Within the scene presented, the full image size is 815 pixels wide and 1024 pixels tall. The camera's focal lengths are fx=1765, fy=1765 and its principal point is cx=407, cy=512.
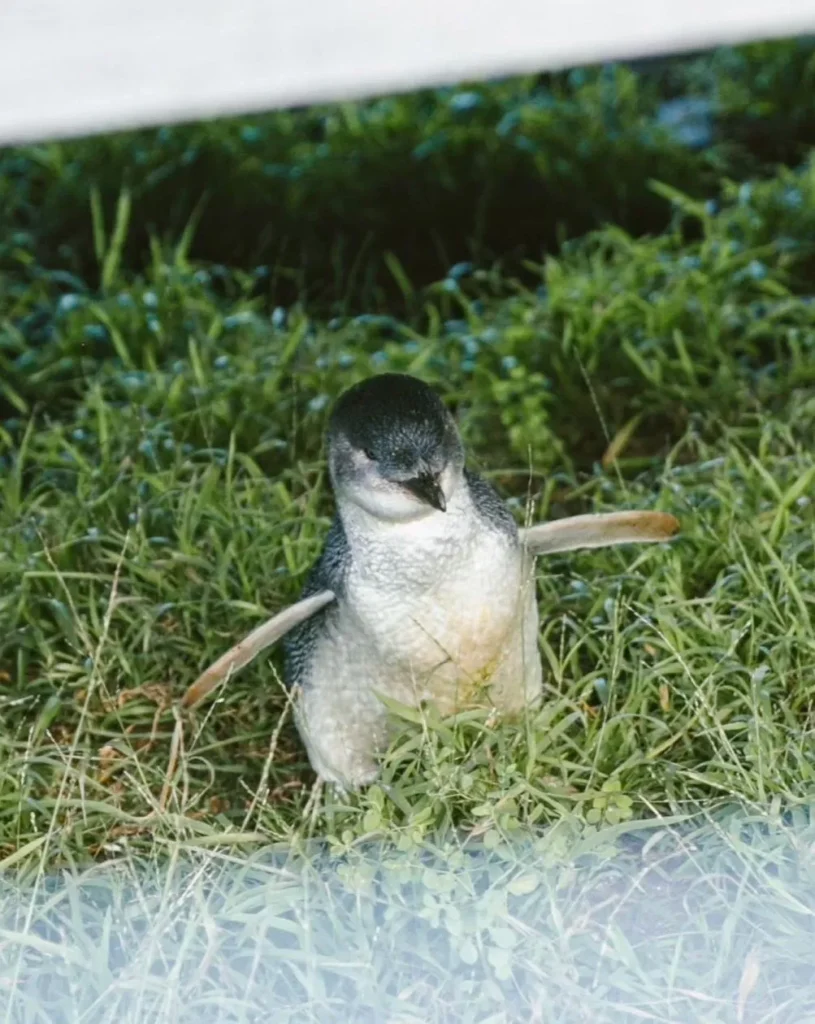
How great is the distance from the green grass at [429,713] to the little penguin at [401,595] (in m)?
0.05

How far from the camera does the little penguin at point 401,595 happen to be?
1.89 meters

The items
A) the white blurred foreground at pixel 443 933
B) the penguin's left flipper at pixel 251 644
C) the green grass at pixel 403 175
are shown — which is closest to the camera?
the white blurred foreground at pixel 443 933

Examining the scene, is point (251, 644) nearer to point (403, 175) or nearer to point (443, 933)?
point (443, 933)

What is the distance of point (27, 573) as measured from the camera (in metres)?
2.34

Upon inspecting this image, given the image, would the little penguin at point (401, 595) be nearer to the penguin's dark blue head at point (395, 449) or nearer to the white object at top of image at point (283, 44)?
the penguin's dark blue head at point (395, 449)

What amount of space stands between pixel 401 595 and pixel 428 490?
0.13m

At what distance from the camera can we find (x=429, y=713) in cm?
196

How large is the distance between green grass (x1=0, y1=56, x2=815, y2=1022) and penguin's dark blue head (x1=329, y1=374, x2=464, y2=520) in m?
0.25


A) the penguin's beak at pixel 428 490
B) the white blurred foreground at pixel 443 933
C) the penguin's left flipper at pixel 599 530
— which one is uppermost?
the penguin's beak at pixel 428 490

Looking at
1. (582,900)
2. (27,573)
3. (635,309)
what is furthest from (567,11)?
(582,900)

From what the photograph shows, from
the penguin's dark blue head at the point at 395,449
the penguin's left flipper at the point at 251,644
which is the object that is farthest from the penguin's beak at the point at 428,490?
the penguin's left flipper at the point at 251,644

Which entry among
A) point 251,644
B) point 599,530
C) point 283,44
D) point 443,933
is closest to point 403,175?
point 283,44

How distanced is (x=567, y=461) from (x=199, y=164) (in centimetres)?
118

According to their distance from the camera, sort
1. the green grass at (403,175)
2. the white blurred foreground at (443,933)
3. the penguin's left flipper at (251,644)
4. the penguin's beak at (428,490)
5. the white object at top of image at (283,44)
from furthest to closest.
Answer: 1. the green grass at (403,175)
2. the white object at top of image at (283,44)
3. the penguin's left flipper at (251,644)
4. the penguin's beak at (428,490)
5. the white blurred foreground at (443,933)
